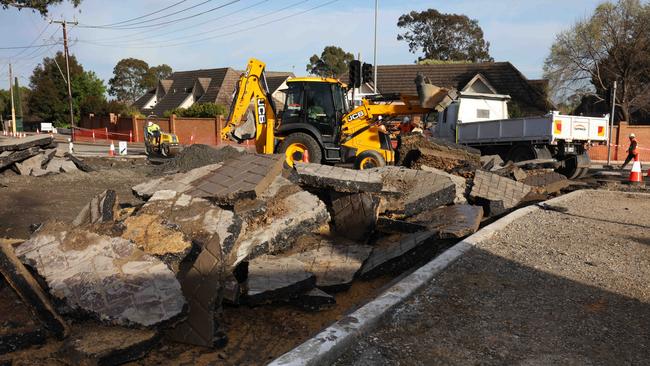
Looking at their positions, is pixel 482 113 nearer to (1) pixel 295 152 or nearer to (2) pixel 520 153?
(2) pixel 520 153

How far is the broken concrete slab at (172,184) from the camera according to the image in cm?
645

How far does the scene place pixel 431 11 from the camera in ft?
197

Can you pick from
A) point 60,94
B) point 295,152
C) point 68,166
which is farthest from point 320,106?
point 60,94

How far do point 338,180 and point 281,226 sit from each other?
134 centimetres

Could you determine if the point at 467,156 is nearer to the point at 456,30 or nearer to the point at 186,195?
the point at 186,195

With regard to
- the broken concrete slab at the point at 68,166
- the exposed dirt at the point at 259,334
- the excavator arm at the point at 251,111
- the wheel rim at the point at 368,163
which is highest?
the excavator arm at the point at 251,111

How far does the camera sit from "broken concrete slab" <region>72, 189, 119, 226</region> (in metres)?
5.46

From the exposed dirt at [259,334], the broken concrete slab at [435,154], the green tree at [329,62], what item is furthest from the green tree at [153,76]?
the exposed dirt at [259,334]

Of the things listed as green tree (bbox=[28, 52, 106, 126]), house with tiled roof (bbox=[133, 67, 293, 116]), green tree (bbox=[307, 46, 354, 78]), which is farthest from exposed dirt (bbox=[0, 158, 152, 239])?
green tree (bbox=[307, 46, 354, 78])

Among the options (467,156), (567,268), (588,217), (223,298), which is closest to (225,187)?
(223,298)

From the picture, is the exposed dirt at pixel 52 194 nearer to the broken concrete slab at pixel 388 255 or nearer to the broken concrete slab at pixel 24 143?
the broken concrete slab at pixel 24 143

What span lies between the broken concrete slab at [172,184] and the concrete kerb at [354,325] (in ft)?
10.8

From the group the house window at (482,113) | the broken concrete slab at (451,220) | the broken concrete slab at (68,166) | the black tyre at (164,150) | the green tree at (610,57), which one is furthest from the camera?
the green tree at (610,57)

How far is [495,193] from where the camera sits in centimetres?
884
